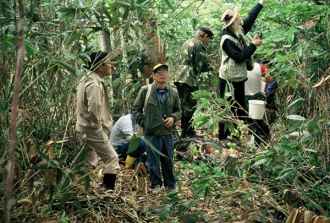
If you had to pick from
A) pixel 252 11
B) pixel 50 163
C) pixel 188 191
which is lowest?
Answer: pixel 188 191

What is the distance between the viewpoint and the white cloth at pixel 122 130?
7219 millimetres

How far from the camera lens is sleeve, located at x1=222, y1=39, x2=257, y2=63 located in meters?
7.59

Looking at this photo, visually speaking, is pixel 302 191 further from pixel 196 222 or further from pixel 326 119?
pixel 196 222

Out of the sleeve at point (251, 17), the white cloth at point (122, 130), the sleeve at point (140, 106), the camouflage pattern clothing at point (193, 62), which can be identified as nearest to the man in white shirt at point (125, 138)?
the white cloth at point (122, 130)

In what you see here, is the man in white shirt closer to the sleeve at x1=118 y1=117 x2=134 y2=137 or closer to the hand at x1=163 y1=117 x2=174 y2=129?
the sleeve at x1=118 y1=117 x2=134 y2=137

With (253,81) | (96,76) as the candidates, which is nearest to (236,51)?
(253,81)

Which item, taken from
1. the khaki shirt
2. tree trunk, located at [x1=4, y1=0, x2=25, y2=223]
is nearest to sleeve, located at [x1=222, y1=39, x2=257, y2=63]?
the khaki shirt

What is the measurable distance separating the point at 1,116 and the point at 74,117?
153cm

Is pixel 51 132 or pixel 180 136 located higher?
pixel 51 132

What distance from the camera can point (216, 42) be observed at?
1091cm

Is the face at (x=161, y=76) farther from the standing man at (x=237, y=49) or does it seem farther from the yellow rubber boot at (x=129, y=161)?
the standing man at (x=237, y=49)

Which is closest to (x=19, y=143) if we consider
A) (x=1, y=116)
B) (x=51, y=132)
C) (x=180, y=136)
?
(x=1, y=116)

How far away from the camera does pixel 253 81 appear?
8.68 m

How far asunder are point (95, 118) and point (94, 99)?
0.22 m
